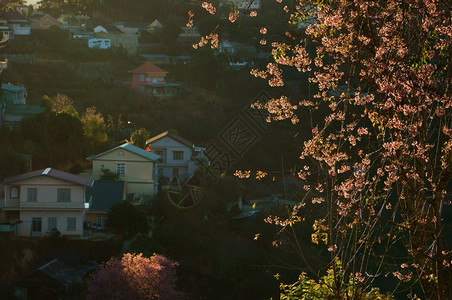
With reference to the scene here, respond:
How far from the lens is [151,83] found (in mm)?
27062

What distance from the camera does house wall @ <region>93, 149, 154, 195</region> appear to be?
16234 millimetres

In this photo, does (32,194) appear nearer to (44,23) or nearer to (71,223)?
(71,223)

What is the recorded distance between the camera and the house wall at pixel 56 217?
529 inches

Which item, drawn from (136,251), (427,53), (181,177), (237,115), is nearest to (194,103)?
(237,115)

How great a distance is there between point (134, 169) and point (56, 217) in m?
3.09

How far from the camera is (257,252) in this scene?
1404 cm

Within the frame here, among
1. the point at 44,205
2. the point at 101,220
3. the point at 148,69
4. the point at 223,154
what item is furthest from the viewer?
the point at 148,69

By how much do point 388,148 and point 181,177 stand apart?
15.7 m

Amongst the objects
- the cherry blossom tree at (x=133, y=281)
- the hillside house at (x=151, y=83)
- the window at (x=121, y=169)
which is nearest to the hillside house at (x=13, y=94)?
the window at (x=121, y=169)

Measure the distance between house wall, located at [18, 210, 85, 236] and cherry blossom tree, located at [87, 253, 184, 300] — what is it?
2766mm

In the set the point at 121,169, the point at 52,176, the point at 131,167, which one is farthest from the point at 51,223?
the point at 131,167

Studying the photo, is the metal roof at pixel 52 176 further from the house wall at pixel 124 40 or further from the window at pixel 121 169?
the house wall at pixel 124 40

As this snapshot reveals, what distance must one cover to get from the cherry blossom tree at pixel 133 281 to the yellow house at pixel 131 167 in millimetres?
5412

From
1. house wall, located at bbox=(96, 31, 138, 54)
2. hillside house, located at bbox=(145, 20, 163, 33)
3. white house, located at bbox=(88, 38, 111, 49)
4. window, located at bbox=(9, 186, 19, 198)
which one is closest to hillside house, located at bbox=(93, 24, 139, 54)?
house wall, located at bbox=(96, 31, 138, 54)
